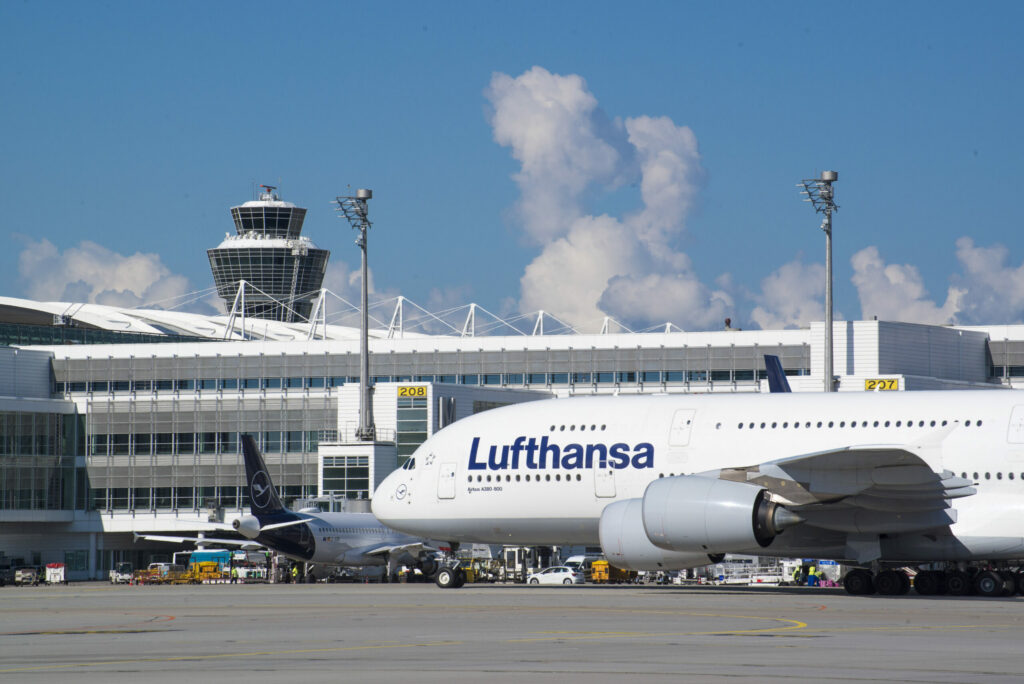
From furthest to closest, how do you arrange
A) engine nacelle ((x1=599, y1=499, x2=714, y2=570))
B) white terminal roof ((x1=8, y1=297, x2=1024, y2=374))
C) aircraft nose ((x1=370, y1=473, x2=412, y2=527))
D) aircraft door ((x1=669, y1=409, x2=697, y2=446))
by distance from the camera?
white terminal roof ((x1=8, y1=297, x2=1024, y2=374)) → aircraft nose ((x1=370, y1=473, x2=412, y2=527)) → aircraft door ((x1=669, y1=409, x2=697, y2=446)) → engine nacelle ((x1=599, y1=499, x2=714, y2=570))

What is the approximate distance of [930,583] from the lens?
3241 centimetres

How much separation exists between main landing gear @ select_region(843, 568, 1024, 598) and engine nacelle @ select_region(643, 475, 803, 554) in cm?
322

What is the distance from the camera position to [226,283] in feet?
509

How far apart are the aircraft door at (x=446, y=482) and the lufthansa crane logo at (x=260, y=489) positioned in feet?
64.9

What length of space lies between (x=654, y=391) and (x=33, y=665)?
66.4 meters

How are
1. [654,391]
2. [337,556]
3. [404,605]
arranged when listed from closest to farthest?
[404,605], [337,556], [654,391]

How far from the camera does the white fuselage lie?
30734mm

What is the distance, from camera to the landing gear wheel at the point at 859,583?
Result: 3222cm

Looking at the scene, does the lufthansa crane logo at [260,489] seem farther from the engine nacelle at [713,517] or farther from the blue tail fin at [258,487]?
the engine nacelle at [713,517]

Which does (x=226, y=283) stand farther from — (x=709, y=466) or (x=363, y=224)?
(x=709, y=466)

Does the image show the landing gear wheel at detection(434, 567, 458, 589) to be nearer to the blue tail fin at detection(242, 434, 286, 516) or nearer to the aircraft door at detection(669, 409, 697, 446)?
the aircraft door at detection(669, 409, 697, 446)

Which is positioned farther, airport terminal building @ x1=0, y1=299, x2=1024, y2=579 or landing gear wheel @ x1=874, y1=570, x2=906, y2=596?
airport terminal building @ x1=0, y1=299, x2=1024, y2=579

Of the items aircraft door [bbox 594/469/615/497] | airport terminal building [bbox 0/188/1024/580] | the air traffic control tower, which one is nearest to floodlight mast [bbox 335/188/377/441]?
airport terminal building [bbox 0/188/1024/580]

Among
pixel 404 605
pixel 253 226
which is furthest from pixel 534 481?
pixel 253 226
